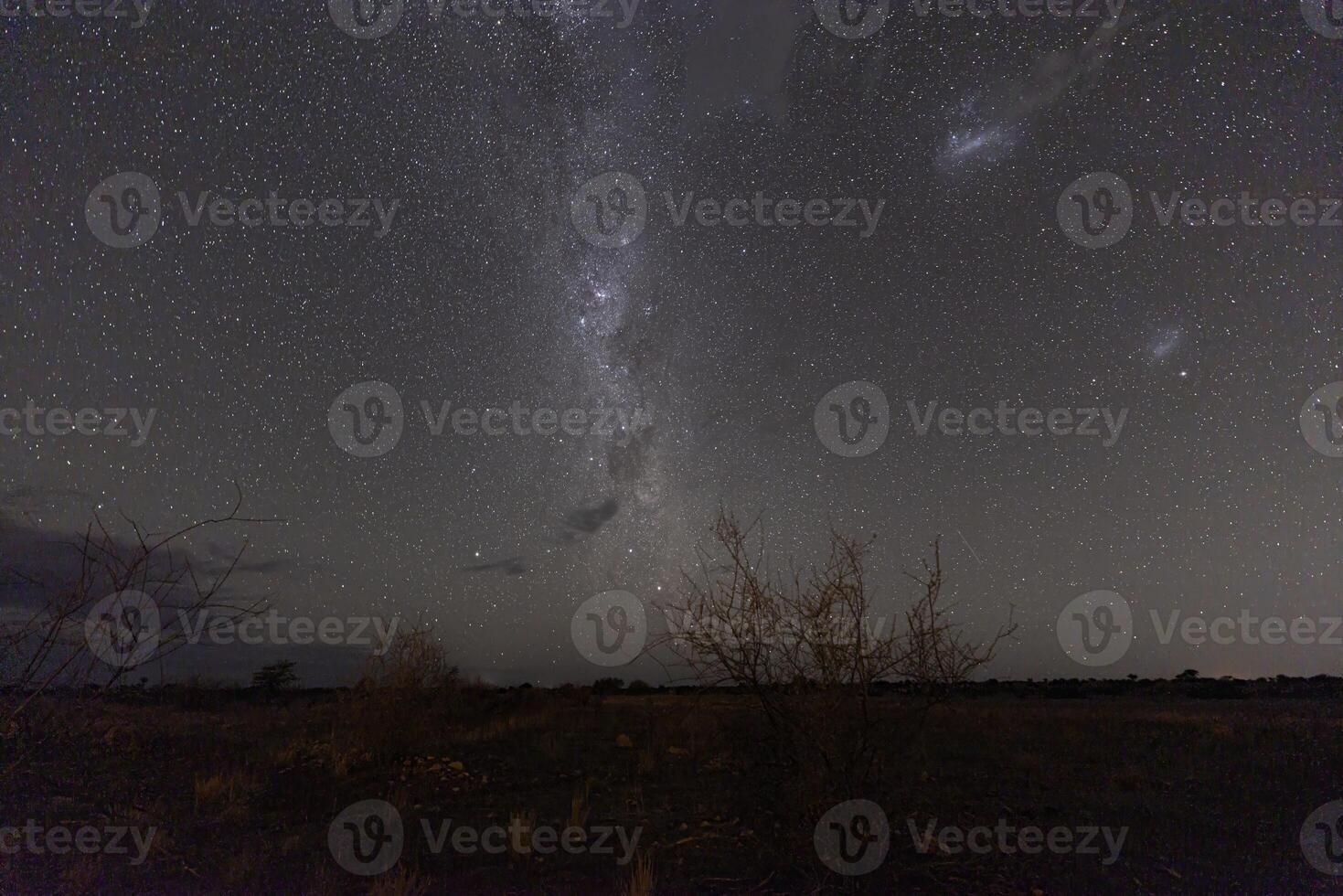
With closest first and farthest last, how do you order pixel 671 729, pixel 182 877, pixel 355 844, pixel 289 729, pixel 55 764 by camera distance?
pixel 182 877 < pixel 355 844 < pixel 55 764 < pixel 671 729 < pixel 289 729

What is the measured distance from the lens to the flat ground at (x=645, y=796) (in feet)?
25.0

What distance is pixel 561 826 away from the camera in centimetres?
927

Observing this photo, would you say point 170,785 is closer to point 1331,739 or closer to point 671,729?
point 671,729

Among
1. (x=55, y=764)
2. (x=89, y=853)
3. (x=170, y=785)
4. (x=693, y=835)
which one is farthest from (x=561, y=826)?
(x=55, y=764)

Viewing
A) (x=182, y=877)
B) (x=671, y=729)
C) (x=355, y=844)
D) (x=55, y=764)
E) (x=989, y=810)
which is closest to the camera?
(x=182, y=877)

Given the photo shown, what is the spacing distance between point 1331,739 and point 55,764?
67.4ft
